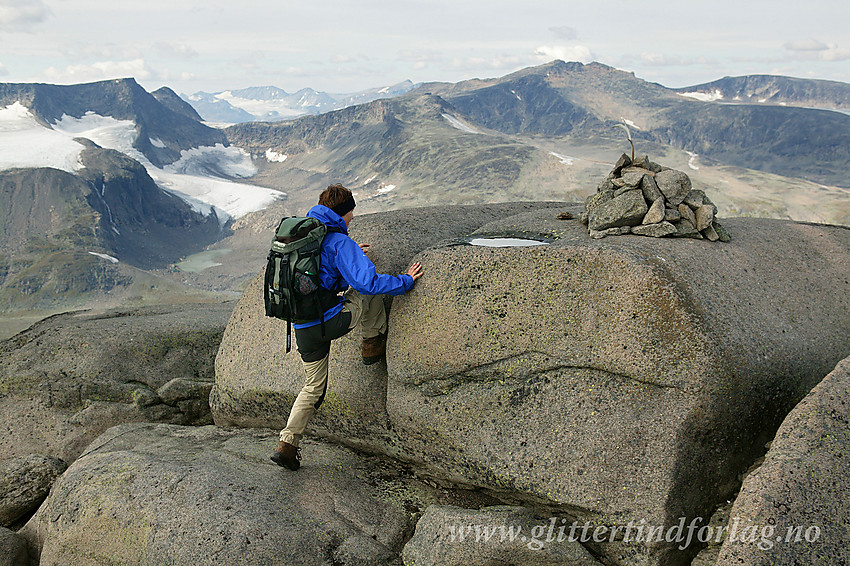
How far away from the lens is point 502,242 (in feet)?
38.7

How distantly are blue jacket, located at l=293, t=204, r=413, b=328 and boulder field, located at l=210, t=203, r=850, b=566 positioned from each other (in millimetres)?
1667

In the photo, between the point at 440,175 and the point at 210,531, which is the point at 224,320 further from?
the point at 440,175

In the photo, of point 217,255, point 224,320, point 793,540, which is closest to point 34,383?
point 224,320

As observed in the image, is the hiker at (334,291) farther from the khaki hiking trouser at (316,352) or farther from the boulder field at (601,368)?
the boulder field at (601,368)

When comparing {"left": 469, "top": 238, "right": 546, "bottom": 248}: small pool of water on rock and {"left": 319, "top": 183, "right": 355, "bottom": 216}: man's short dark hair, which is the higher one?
{"left": 319, "top": 183, "right": 355, "bottom": 216}: man's short dark hair

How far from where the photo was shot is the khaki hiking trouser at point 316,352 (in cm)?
966

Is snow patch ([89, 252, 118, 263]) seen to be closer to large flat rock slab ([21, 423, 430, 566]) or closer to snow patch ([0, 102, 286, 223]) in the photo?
snow patch ([0, 102, 286, 223])

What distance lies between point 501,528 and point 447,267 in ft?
15.2

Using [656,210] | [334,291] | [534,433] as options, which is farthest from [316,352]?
[656,210]

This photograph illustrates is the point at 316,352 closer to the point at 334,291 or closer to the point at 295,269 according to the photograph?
the point at 334,291

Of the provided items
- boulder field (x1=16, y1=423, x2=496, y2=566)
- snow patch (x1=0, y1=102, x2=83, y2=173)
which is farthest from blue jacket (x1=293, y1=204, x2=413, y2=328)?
snow patch (x1=0, y1=102, x2=83, y2=173)

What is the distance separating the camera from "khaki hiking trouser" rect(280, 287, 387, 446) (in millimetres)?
9664

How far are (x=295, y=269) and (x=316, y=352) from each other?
1.75 m

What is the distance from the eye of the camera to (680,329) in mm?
8766
